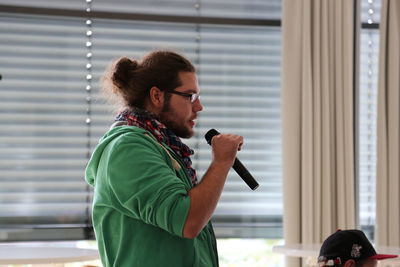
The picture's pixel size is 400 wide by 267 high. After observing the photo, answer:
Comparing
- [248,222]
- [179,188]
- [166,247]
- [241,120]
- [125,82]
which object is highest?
[125,82]

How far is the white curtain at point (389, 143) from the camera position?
488 cm

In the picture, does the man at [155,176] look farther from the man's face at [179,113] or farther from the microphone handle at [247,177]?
the microphone handle at [247,177]

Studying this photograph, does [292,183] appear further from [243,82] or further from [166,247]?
[166,247]

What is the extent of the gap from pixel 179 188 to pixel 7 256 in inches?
68.3

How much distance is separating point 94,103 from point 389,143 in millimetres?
1976

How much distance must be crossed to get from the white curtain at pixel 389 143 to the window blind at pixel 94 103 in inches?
26.6

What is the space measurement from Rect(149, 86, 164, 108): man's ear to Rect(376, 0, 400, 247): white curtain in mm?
3242

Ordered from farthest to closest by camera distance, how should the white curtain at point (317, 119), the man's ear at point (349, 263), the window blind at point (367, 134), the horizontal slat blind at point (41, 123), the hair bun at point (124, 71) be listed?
the window blind at point (367, 134)
the white curtain at point (317, 119)
the horizontal slat blind at point (41, 123)
the man's ear at point (349, 263)
the hair bun at point (124, 71)

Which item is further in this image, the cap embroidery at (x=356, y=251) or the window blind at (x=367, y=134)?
the window blind at (x=367, y=134)

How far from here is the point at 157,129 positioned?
1848 mm

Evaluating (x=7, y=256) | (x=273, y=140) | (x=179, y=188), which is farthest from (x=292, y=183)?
(x=179, y=188)

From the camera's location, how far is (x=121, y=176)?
65.7 inches

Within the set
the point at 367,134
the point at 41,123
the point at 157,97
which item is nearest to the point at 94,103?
the point at 41,123

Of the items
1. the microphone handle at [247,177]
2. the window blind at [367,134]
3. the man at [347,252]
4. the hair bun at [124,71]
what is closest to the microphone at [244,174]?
the microphone handle at [247,177]
